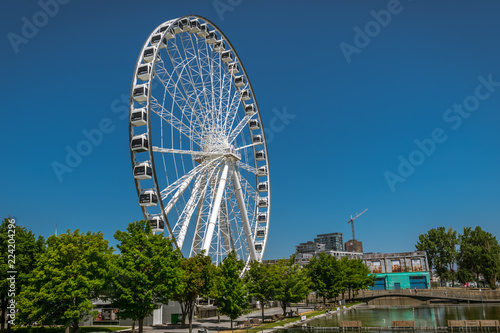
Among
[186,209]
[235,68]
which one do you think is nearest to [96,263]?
[186,209]

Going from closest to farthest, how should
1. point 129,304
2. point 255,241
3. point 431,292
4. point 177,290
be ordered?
point 129,304 < point 177,290 < point 255,241 < point 431,292

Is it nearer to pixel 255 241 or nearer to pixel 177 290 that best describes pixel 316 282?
pixel 255 241

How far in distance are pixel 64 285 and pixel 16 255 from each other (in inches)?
340

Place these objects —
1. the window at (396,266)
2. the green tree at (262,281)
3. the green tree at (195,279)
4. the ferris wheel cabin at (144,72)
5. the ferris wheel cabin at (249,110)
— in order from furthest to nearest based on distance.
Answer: the window at (396,266)
the ferris wheel cabin at (249,110)
the green tree at (262,281)
the green tree at (195,279)
the ferris wheel cabin at (144,72)

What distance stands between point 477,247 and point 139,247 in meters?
87.1

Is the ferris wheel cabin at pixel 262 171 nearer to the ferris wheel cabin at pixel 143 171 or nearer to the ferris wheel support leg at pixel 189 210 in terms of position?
the ferris wheel support leg at pixel 189 210

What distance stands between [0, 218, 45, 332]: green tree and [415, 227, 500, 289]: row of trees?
91.4 metres

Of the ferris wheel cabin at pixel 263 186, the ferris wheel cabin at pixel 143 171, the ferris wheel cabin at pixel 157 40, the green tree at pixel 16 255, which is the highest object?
the ferris wheel cabin at pixel 157 40

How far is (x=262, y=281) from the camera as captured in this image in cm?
4891

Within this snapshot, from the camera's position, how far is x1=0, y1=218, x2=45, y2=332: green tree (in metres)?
35.4

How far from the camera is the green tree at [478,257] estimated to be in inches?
3679

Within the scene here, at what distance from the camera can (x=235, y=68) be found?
184ft

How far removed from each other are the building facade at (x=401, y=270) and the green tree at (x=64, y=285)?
94.0 m

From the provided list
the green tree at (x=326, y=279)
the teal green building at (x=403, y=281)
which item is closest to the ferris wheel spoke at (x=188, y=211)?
the green tree at (x=326, y=279)
